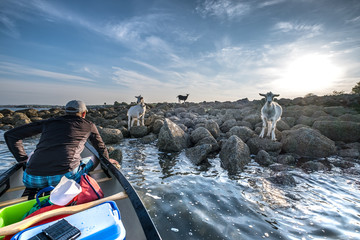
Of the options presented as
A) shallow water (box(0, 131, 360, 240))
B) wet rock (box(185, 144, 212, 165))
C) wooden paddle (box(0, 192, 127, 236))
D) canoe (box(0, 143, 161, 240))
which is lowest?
shallow water (box(0, 131, 360, 240))

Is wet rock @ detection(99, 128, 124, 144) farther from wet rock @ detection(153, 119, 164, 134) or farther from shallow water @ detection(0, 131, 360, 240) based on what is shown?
shallow water @ detection(0, 131, 360, 240)

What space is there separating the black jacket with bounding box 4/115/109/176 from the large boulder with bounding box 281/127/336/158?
9.53 meters

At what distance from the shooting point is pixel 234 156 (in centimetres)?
692

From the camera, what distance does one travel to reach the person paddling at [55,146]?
328 centimetres

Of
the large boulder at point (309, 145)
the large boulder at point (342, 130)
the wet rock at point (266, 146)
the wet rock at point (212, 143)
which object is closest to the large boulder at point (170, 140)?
the wet rock at point (212, 143)

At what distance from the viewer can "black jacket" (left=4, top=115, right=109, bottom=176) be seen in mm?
3268

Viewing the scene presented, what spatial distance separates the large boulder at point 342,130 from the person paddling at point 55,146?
12923 millimetres

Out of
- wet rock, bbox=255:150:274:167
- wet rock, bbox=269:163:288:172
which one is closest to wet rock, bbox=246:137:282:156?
wet rock, bbox=255:150:274:167

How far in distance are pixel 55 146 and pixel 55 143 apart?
0.06 metres

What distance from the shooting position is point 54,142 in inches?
133

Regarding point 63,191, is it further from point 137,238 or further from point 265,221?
point 265,221

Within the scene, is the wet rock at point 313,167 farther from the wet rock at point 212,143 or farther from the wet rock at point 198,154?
the wet rock at point 198,154

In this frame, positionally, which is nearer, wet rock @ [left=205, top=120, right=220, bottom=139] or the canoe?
the canoe

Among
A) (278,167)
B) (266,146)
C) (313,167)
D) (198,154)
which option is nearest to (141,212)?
(198,154)
